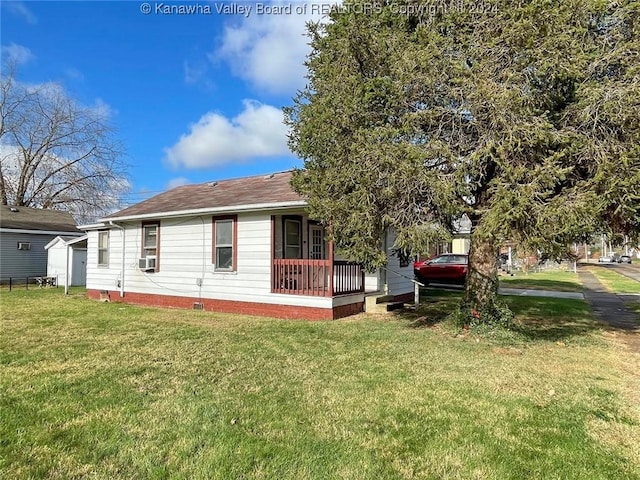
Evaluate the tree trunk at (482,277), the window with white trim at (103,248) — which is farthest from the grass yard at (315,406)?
the window with white trim at (103,248)

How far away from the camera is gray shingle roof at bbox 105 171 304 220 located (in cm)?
1113

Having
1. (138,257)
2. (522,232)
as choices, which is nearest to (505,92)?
(522,232)

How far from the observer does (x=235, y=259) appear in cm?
1135

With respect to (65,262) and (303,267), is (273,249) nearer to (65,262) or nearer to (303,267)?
(303,267)

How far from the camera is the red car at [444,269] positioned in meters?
19.0

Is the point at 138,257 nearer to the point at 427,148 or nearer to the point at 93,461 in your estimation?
the point at 427,148

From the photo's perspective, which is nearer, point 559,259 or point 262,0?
point 559,259

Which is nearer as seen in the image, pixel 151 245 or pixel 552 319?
pixel 552 319

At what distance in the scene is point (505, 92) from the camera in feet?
19.2

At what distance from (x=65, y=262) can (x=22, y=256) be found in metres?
3.85

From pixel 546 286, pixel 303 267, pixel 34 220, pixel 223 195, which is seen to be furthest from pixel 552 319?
pixel 34 220

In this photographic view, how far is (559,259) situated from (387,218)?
2726 mm

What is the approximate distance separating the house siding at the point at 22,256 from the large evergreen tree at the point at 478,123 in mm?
20205

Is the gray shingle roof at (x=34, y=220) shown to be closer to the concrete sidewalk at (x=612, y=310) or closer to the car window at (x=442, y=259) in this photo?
the car window at (x=442, y=259)
